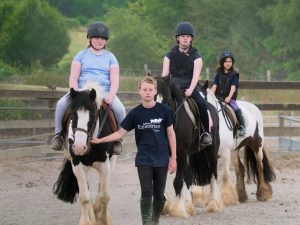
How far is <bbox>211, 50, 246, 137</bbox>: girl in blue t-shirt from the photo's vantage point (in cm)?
1150

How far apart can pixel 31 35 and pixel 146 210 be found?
168 feet

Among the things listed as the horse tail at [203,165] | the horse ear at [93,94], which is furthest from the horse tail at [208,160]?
the horse ear at [93,94]

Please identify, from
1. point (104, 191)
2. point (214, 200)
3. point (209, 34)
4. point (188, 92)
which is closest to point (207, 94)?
point (188, 92)

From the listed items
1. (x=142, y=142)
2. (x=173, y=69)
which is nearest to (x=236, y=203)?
(x=173, y=69)

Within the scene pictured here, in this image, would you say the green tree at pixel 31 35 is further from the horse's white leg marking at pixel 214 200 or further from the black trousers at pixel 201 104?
the black trousers at pixel 201 104

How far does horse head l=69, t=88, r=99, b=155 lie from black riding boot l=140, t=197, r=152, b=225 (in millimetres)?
795

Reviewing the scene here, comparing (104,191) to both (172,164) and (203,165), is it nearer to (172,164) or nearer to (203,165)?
(172,164)

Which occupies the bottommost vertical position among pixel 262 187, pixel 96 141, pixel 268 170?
pixel 262 187

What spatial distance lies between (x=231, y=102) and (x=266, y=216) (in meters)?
2.62

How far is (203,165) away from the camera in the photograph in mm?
10312

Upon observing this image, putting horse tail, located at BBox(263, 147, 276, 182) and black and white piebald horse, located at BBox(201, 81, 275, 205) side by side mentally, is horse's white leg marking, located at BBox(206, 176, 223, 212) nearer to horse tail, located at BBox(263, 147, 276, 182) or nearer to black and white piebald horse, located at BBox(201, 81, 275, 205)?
black and white piebald horse, located at BBox(201, 81, 275, 205)

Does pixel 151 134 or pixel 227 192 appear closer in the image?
pixel 151 134

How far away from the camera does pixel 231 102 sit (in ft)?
38.0

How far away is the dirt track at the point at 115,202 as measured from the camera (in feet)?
29.6
